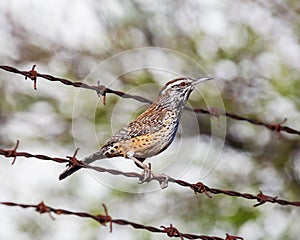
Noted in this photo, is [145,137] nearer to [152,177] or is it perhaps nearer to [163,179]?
[152,177]

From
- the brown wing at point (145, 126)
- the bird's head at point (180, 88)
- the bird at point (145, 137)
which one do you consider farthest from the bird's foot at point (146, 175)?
the bird's head at point (180, 88)

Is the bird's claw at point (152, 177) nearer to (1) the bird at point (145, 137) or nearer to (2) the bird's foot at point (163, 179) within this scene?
(2) the bird's foot at point (163, 179)

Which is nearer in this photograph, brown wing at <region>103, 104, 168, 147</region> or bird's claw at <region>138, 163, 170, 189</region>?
bird's claw at <region>138, 163, 170, 189</region>

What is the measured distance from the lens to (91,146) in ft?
31.4

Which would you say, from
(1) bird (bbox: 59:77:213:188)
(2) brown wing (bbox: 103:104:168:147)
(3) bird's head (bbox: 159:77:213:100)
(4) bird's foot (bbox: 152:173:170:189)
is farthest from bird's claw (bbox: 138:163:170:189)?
(3) bird's head (bbox: 159:77:213:100)

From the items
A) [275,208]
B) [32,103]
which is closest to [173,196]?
[275,208]

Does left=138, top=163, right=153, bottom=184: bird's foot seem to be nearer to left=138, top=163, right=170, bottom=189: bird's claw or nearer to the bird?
left=138, top=163, right=170, bottom=189: bird's claw

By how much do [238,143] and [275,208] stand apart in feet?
4.48

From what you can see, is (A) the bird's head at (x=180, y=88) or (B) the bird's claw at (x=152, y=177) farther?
(A) the bird's head at (x=180, y=88)

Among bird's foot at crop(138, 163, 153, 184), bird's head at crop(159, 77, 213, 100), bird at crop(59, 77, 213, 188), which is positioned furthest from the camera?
bird's head at crop(159, 77, 213, 100)

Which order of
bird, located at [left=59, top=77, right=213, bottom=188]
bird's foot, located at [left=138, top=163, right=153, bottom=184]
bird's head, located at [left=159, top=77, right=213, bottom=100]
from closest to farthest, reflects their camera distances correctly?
1. bird's foot, located at [left=138, top=163, right=153, bottom=184]
2. bird, located at [left=59, top=77, right=213, bottom=188]
3. bird's head, located at [left=159, top=77, right=213, bottom=100]

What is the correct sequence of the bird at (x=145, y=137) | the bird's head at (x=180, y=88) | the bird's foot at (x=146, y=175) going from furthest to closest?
the bird's head at (x=180, y=88)
the bird at (x=145, y=137)
the bird's foot at (x=146, y=175)

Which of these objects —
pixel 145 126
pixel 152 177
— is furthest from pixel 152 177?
pixel 145 126

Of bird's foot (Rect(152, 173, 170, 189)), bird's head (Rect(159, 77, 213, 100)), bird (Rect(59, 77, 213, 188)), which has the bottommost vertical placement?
bird's foot (Rect(152, 173, 170, 189))
